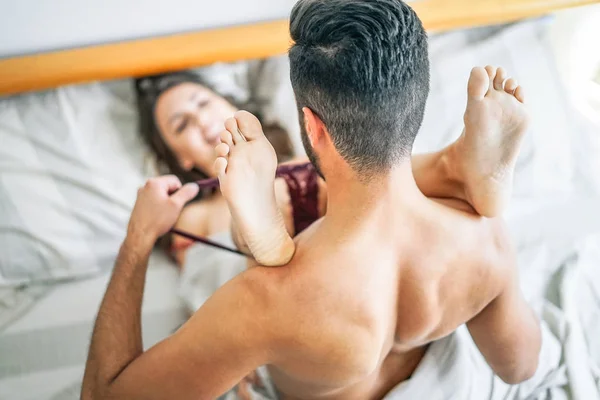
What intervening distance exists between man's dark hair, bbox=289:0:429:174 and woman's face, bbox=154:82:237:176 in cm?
68

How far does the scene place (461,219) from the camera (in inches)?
30.9

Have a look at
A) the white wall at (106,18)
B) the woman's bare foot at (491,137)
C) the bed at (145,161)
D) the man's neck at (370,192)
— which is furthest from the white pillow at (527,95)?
the man's neck at (370,192)

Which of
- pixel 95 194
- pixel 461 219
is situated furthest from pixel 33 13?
pixel 461 219

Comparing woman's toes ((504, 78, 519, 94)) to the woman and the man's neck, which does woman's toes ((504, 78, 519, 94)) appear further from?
the woman

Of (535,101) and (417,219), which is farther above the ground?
(417,219)

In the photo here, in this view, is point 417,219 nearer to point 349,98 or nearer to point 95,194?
point 349,98

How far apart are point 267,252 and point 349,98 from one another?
0.22 metres

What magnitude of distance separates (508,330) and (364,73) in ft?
1.66

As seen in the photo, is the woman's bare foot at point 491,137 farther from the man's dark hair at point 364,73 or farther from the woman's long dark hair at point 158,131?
the woman's long dark hair at point 158,131

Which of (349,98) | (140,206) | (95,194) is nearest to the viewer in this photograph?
(349,98)

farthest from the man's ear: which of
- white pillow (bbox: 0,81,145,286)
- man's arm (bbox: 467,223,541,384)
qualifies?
white pillow (bbox: 0,81,145,286)

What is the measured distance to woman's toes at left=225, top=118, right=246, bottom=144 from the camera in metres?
0.72

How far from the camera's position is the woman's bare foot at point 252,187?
69cm

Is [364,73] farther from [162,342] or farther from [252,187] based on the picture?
[162,342]
